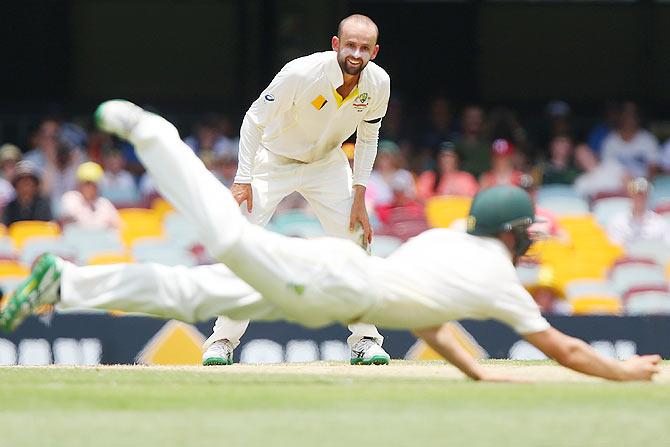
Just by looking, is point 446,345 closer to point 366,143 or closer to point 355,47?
point 355,47

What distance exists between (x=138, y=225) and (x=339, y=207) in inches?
212

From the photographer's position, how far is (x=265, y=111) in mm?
8508

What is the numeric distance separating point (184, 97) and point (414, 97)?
277 centimetres

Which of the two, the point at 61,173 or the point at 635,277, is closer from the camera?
the point at 635,277

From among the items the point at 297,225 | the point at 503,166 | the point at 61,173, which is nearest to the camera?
the point at 297,225

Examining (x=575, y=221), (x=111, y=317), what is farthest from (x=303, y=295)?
(x=575, y=221)

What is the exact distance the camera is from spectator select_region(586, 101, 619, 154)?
51.6 feet

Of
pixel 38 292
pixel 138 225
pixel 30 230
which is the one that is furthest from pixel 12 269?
pixel 38 292

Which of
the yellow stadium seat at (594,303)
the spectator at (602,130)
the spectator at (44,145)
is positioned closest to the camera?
the yellow stadium seat at (594,303)

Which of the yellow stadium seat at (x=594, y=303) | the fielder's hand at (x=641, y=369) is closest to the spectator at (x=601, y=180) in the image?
the yellow stadium seat at (x=594, y=303)

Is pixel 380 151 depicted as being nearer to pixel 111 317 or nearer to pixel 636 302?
pixel 636 302

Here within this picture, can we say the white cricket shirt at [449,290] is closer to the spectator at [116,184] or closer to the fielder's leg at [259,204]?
the fielder's leg at [259,204]

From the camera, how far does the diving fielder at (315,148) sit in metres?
8.38

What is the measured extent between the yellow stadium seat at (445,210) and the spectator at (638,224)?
136 centimetres
